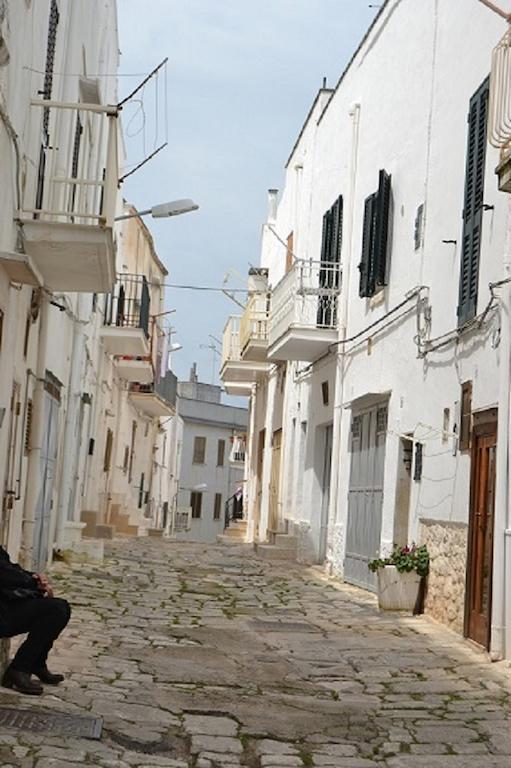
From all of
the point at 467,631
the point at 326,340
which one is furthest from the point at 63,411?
the point at 467,631

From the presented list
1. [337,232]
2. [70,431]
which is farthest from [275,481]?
[70,431]

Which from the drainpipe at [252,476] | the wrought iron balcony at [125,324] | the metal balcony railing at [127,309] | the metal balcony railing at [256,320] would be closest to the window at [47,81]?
the wrought iron balcony at [125,324]

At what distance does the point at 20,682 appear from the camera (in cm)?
764

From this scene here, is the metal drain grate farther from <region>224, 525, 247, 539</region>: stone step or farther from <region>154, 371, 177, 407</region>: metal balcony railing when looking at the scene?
<region>154, 371, 177, 407</region>: metal balcony railing

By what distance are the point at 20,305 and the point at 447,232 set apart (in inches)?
199

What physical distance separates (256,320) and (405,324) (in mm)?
11510

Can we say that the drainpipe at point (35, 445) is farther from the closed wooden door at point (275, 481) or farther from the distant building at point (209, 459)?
the distant building at point (209, 459)

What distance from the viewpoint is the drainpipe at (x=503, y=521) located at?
10.2 m

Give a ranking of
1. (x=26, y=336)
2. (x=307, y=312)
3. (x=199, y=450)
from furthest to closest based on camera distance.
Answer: (x=199, y=450) < (x=307, y=312) < (x=26, y=336)

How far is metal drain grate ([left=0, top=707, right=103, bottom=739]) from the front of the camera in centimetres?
676

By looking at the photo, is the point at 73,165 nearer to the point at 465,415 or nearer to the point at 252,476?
the point at 465,415

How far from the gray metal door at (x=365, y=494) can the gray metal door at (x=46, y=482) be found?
4451mm

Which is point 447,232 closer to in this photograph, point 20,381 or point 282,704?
point 20,381

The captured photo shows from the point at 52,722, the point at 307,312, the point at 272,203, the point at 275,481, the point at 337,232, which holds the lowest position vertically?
the point at 52,722
